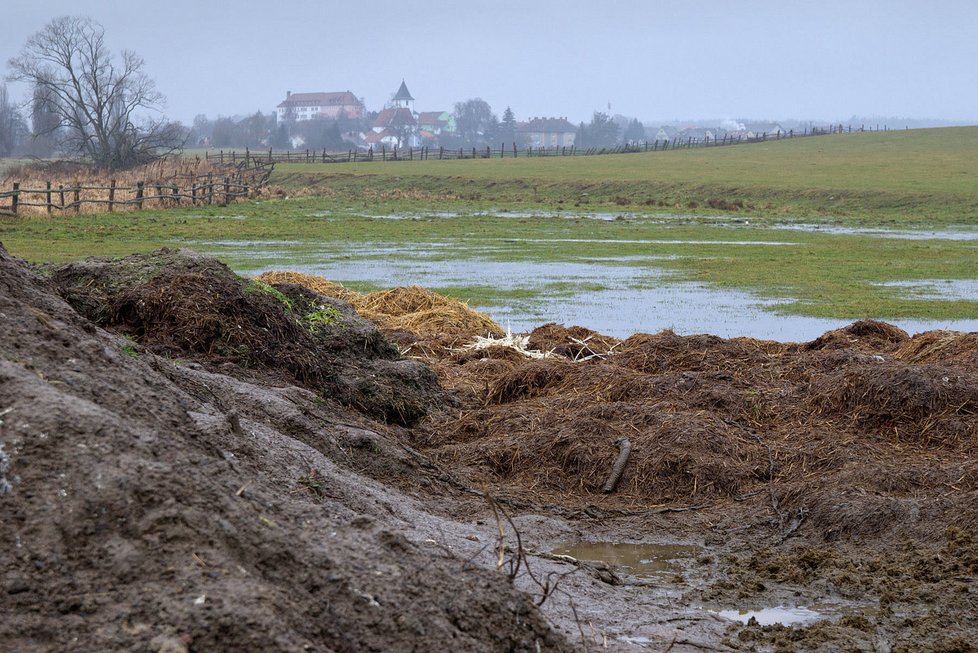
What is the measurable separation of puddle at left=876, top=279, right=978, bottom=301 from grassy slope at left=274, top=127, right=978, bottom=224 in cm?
2183

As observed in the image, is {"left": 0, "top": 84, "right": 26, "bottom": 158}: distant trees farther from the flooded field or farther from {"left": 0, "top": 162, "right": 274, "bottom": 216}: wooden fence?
the flooded field

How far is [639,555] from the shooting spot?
7344mm

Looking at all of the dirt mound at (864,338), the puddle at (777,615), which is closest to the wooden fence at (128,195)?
the dirt mound at (864,338)

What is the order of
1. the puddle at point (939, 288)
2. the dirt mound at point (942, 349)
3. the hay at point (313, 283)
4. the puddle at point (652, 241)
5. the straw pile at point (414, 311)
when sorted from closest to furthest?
the dirt mound at point (942, 349)
the straw pile at point (414, 311)
the hay at point (313, 283)
the puddle at point (939, 288)
the puddle at point (652, 241)

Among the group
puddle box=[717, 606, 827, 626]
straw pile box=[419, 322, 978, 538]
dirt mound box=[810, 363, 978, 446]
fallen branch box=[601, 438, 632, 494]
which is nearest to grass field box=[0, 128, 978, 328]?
straw pile box=[419, 322, 978, 538]

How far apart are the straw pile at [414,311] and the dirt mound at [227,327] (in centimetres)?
285

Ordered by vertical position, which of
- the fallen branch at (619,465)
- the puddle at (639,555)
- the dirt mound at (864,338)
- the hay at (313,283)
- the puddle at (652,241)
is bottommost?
the puddle at (639,555)

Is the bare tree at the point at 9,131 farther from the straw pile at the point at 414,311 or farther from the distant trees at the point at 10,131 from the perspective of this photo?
the straw pile at the point at 414,311

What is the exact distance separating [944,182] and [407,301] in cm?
4972

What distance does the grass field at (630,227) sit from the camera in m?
24.2

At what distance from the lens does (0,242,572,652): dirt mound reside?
3.62 metres

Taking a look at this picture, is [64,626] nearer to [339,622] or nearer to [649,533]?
[339,622]

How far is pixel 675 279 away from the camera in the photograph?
2405cm

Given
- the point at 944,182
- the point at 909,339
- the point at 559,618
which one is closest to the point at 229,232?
the point at 909,339
